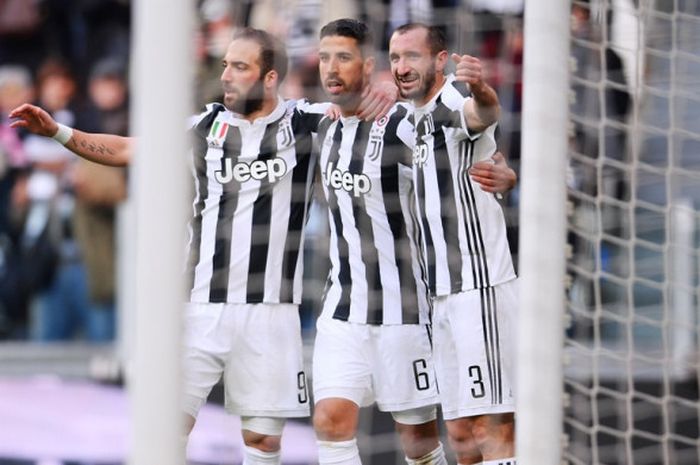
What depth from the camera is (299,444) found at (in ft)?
18.4

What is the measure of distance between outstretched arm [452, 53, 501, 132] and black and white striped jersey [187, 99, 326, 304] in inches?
16.5

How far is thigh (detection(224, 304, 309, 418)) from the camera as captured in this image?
412 centimetres

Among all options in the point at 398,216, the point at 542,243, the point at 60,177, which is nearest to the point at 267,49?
the point at 398,216

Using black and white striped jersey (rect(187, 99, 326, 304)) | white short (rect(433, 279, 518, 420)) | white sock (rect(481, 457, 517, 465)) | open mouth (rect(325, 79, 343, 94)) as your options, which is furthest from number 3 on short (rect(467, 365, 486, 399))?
open mouth (rect(325, 79, 343, 94))

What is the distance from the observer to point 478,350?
3.94m

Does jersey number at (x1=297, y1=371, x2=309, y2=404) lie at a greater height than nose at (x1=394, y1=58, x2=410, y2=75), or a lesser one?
lesser

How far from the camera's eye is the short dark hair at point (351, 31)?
3850 millimetres

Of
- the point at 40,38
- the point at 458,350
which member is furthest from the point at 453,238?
the point at 40,38

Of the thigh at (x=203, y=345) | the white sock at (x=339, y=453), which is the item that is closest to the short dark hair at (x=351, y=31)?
the thigh at (x=203, y=345)

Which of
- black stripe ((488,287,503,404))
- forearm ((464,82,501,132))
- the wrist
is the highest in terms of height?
forearm ((464,82,501,132))

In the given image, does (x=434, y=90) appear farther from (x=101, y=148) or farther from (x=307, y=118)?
(x=101, y=148)

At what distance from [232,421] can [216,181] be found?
2.68ft

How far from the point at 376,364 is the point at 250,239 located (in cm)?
46

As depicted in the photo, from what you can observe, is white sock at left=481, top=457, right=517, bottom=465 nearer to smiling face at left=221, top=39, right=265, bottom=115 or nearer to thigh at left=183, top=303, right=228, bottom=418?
thigh at left=183, top=303, right=228, bottom=418
